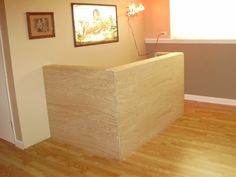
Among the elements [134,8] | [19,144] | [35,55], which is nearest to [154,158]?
[19,144]

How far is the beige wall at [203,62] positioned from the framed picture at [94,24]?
3.10ft

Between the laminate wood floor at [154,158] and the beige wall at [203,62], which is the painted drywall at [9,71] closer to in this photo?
the laminate wood floor at [154,158]

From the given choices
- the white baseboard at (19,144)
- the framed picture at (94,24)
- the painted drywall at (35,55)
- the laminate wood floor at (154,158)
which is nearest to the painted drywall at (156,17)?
the framed picture at (94,24)

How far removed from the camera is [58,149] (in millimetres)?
3086

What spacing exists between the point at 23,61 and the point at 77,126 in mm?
928

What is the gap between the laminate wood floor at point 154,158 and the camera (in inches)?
100

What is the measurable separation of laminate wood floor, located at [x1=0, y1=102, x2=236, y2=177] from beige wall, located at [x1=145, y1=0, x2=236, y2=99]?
1006 millimetres

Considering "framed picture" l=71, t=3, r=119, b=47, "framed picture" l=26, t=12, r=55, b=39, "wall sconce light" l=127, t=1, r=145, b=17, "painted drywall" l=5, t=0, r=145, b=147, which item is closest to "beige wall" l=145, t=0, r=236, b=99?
"wall sconce light" l=127, t=1, r=145, b=17

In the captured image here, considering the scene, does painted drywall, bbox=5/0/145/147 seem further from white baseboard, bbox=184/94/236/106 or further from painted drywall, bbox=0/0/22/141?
white baseboard, bbox=184/94/236/106

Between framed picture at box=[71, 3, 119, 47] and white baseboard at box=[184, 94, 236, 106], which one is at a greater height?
framed picture at box=[71, 3, 119, 47]

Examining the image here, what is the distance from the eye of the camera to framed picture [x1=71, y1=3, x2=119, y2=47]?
12.0ft

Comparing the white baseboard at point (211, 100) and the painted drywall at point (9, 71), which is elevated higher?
the painted drywall at point (9, 71)

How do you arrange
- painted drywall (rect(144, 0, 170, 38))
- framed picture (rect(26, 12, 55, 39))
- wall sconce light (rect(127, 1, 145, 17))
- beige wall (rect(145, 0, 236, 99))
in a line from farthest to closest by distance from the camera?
painted drywall (rect(144, 0, 170, 38)), wall sconce light (rect(127, 1, 145, 17)), beige wall (rect(145, 0, 236, 99)), framed picture (rect(26, 12, 55, 39))

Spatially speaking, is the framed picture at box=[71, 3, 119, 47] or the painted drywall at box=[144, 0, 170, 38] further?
the painted drywall at box=[144, 0, 170, 38]
